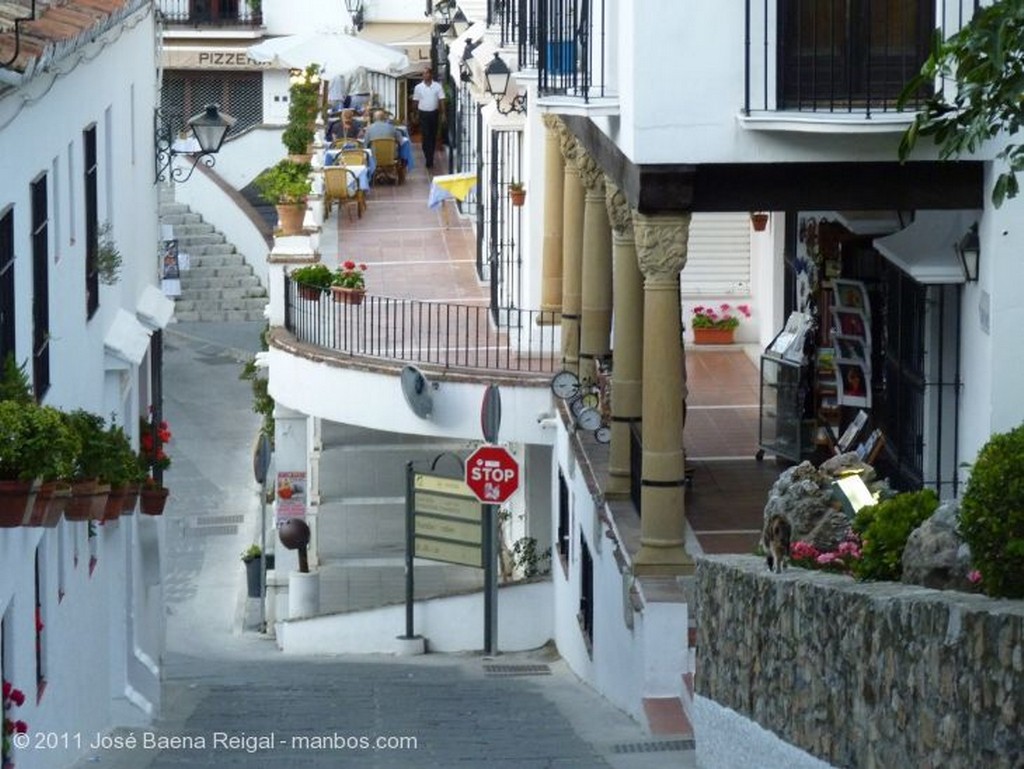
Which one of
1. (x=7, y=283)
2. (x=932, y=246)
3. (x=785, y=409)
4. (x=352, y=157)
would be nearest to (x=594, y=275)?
(x=785, y=409)

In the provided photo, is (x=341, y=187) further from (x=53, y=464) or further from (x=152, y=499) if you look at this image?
(x=53, y=464)

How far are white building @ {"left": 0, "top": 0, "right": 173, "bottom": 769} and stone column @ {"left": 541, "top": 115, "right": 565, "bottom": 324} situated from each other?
4.15 meters

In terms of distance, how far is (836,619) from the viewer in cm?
1127

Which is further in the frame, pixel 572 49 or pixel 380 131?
pixel 380 131

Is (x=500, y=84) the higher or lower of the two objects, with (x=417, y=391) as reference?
higher

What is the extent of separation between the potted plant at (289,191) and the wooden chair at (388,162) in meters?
4.48

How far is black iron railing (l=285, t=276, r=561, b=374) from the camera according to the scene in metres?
26.1

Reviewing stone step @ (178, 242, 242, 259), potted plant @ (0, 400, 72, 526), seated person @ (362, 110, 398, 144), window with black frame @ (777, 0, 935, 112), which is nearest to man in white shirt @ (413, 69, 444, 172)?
seated person @ (362, 110, 398, 144)

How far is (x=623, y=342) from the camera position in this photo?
19.7m

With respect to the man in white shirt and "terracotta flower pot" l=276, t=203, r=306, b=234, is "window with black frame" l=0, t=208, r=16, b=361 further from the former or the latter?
the man in white shirt

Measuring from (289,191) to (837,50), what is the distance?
16.2 meters

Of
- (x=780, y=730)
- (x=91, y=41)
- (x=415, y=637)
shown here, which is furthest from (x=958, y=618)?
(x=415, y=637)

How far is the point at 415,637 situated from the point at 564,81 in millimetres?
8152

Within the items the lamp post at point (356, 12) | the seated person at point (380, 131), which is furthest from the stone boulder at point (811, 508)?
the lamp post at point (356, 12)
